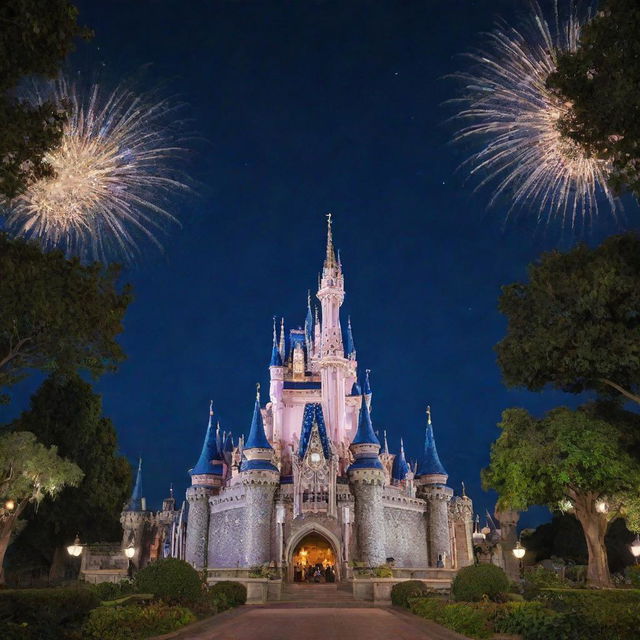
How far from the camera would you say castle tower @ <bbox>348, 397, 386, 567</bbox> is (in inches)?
1898

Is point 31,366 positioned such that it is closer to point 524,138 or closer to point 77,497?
point 524,138

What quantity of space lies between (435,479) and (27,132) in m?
48.7

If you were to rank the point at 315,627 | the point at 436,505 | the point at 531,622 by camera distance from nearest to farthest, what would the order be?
the point at 531,622 → the point at 315,627 → the point at 436,505

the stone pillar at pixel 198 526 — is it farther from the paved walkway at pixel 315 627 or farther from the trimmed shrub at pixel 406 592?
the paved walkway at pixel 315 627

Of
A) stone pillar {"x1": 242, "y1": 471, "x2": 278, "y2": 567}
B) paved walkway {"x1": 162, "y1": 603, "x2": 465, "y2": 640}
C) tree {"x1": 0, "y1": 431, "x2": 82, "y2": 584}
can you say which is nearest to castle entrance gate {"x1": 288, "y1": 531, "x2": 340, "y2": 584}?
stone pillar {"x1": 242, "y1": 471, "x2": 278, "y2": 567}

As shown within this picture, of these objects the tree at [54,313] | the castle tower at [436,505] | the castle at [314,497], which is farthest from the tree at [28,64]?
the castle tower at [436,505]

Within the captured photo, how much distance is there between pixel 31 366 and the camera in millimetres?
20844

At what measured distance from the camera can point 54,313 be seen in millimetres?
17672

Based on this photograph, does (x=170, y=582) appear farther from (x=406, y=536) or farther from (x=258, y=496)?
(x=406, y=536)

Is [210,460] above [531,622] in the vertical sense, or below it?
above

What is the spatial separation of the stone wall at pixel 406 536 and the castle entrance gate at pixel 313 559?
15.9 feet

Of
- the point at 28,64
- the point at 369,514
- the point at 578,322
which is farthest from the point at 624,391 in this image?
the point at 369,514

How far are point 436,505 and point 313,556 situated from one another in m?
11.6

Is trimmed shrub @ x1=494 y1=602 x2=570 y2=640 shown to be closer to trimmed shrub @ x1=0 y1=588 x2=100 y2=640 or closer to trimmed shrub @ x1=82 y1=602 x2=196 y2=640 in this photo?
trimmed shrub @ x1=82 y1=602 x2=196 y2=640
